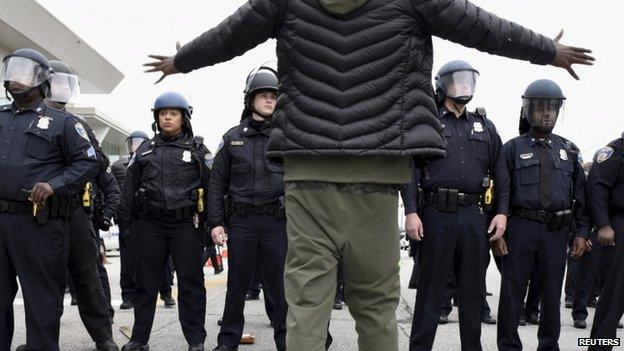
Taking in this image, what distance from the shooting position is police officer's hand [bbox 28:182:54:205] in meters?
4.29

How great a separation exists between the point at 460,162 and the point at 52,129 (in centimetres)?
282

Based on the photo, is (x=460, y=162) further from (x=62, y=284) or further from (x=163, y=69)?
(x=62, y=284)

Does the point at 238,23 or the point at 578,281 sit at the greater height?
the point at 238,23

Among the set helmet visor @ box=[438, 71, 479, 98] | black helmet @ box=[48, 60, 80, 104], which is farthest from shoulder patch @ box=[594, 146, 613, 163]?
black helmet @ box=[48, 60, 80, 104]

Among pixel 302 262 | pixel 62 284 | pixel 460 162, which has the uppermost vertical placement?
pixel 460 162

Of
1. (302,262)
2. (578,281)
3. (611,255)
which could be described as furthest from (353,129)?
(578,281)

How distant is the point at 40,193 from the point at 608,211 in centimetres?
410

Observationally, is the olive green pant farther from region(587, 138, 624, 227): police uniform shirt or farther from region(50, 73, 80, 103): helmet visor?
region(50, 73, 80, 103): helmet visor

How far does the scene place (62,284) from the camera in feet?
15.3

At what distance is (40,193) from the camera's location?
4.29 m

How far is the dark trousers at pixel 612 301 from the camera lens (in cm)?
488

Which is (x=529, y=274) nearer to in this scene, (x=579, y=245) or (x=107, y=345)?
(x=579, y=245)

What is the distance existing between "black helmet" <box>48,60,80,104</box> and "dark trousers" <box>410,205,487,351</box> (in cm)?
344

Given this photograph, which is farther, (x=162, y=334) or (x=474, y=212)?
(x=162, y=334)
